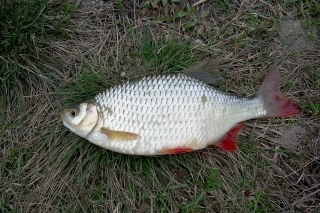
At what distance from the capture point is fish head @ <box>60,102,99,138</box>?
2594mm

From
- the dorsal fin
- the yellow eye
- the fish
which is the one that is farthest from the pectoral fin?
the dorsal fin

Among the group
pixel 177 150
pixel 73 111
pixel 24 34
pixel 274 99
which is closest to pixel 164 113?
pixel 177 150

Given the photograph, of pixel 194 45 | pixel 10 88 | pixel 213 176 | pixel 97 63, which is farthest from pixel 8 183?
pixel 194 45

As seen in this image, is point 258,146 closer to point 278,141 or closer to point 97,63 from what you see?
point 278,141

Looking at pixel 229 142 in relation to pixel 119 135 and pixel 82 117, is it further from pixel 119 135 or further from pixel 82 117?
pixel 82 117

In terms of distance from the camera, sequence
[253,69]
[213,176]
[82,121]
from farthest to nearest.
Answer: [253,69] → [213,176] → [82,121]

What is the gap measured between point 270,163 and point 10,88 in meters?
2.01

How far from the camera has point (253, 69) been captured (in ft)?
9.73

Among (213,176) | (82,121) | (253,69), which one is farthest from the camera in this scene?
(253,69)

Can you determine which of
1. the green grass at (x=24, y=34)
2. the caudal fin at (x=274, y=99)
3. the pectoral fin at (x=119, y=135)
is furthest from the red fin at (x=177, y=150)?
the green grass at (x=24, y=34)

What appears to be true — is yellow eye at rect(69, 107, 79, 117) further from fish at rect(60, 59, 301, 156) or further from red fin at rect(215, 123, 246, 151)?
red fin at rect(215, 123, 246, 151)

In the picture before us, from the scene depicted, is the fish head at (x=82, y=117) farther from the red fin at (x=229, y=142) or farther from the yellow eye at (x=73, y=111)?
the red fin at (x=229, y=142)

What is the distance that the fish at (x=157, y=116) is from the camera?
102 inches

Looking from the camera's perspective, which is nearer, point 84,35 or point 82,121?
point 82,121
